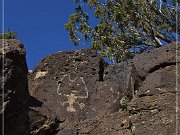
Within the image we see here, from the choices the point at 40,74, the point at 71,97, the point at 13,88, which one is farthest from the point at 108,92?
the point at 13,88

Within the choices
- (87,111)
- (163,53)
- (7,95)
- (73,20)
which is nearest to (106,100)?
(87,111)

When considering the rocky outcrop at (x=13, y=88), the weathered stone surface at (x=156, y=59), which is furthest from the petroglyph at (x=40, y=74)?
the rocky outcrop at (x=13, y=88)

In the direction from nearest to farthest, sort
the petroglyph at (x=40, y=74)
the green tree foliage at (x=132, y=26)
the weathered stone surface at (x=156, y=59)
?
the weathered stone surface at (x=156, y=59)
the petroglyph at (x=40, y=74)
the green tree foliage at (x=132, y=26)

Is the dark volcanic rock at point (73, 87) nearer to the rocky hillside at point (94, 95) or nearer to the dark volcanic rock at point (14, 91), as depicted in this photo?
the rocky hillside at point (94, 95)

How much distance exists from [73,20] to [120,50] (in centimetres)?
245

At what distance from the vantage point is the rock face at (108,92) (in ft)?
19.8

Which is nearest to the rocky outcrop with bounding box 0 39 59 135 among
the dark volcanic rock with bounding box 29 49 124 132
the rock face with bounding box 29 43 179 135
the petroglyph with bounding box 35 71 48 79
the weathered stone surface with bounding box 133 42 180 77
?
the rock face with bounding box 29 43 179 135

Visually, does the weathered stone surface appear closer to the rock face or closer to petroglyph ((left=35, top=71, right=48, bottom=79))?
the rock face

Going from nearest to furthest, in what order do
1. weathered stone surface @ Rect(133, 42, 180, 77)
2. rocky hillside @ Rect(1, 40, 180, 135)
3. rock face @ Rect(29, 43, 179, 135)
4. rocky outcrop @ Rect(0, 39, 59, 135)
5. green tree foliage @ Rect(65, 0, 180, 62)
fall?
1. rocky outcrop @ Rect(0, 39, 59, 135)
2. rocky hillside @ Rect(1, 40, 180, 135)
3. rock face @ Rect(29, 43, 179, 135)
4. weathered stone surface @ Rect(133, 42, 180, 77)
5. green tree foliage @ Rect(65, 0, 180, 62)

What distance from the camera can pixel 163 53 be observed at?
22.1 ft

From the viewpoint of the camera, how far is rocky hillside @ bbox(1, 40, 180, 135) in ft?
12.7

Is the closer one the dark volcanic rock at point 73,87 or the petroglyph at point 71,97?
the dark volcanic rock at point 73,87

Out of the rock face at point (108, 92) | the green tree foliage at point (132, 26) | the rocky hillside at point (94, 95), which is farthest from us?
the green tree foliage at point (132, 26)

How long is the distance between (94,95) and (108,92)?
0.37 metres
